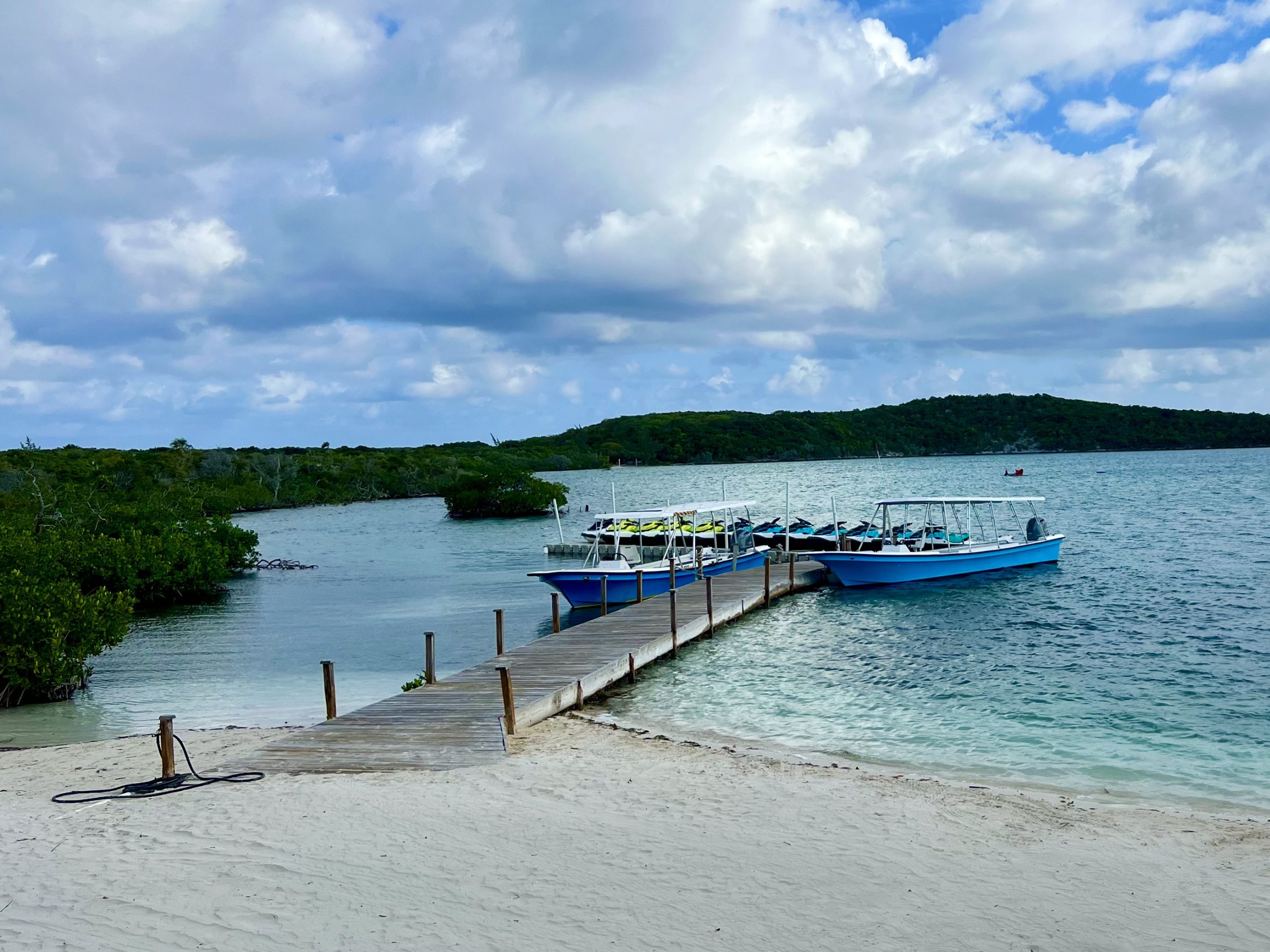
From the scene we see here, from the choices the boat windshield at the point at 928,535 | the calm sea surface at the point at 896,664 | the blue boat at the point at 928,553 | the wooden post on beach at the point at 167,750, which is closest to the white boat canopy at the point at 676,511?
the blue boat at the point at 928,553

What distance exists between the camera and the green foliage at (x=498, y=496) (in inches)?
2869

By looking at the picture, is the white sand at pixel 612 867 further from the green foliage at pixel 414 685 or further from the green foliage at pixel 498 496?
the green foliage at pixel 498 496

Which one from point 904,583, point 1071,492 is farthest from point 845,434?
point 904,583

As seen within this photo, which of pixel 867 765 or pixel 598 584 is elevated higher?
pixel 598 584

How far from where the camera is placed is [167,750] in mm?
10352

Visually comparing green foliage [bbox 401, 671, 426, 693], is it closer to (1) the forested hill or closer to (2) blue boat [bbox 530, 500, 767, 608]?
(2) blue boat [bbox 530, 500, 767, 608]

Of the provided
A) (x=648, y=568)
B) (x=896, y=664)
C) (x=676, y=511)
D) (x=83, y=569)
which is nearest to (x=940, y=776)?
(x=896, y=664)

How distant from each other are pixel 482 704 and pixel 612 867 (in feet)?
19.4

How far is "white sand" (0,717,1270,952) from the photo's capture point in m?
6.79

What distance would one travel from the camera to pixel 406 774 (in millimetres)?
10586

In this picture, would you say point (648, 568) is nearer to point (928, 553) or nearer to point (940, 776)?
point (928, 553)

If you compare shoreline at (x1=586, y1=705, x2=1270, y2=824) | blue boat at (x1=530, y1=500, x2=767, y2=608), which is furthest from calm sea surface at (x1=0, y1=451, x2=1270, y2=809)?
blue boat at (x1=530, y1=500, x2=767, y2=608)

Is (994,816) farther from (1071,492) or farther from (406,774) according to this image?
(1071,492)

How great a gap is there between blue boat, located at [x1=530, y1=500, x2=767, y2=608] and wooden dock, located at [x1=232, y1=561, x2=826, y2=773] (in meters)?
3.05
